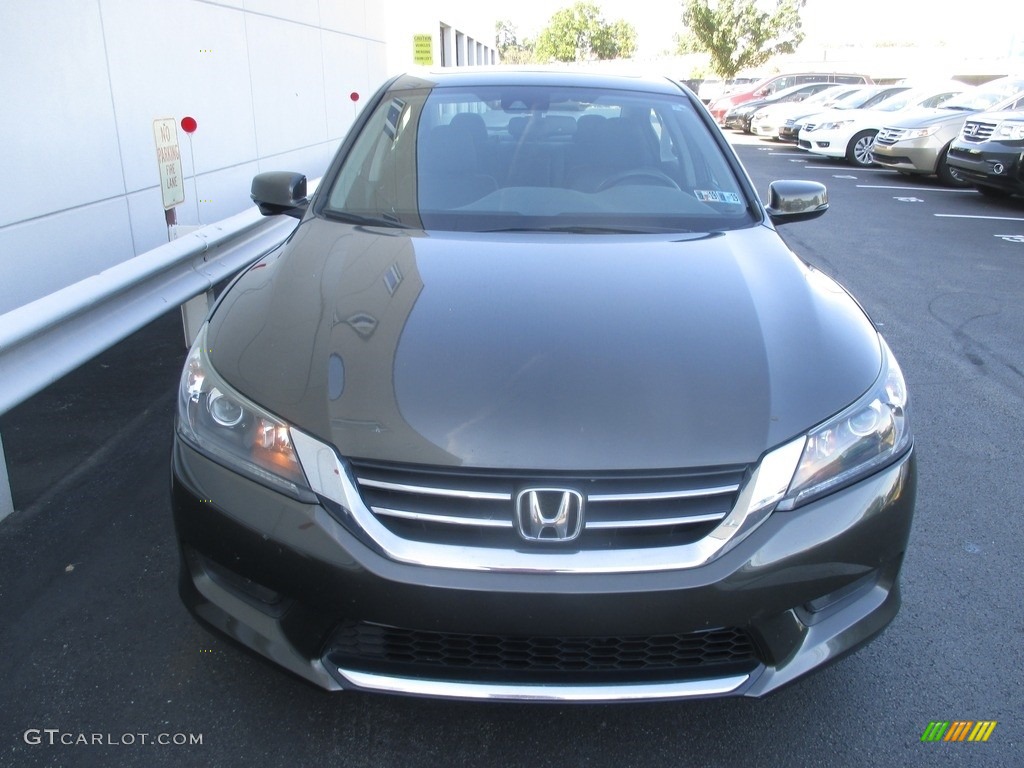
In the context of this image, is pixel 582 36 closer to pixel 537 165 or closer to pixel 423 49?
pixel 423 49

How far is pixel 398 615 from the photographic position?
1859mm

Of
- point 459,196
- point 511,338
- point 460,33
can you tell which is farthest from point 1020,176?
point 460,33

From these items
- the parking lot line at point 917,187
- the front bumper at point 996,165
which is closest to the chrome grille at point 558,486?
the front bumper at point 996,165

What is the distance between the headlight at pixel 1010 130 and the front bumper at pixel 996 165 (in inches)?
3.1

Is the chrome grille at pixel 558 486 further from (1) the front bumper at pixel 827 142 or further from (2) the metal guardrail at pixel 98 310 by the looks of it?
(1) the front bumper at pixel 827 142

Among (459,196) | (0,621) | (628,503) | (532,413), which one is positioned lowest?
(0,621)

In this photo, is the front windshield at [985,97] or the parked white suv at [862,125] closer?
the front windshield at [985,97]

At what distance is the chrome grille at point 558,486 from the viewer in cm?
187

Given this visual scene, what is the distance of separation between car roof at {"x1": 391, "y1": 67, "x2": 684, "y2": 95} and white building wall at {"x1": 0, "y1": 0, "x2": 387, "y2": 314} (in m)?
2.47

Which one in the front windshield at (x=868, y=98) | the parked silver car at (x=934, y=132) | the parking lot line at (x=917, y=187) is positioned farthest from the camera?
the front windshield at (x=868, y=98)

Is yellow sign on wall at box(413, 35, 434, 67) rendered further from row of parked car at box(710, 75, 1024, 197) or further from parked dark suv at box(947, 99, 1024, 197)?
parked dark suv at box(947, 99, 1024, 197)

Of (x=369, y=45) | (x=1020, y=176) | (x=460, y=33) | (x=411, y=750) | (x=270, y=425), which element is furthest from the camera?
(x=460, y=33)

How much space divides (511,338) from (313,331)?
525mm

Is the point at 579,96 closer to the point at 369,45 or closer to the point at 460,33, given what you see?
the point at 369,45
